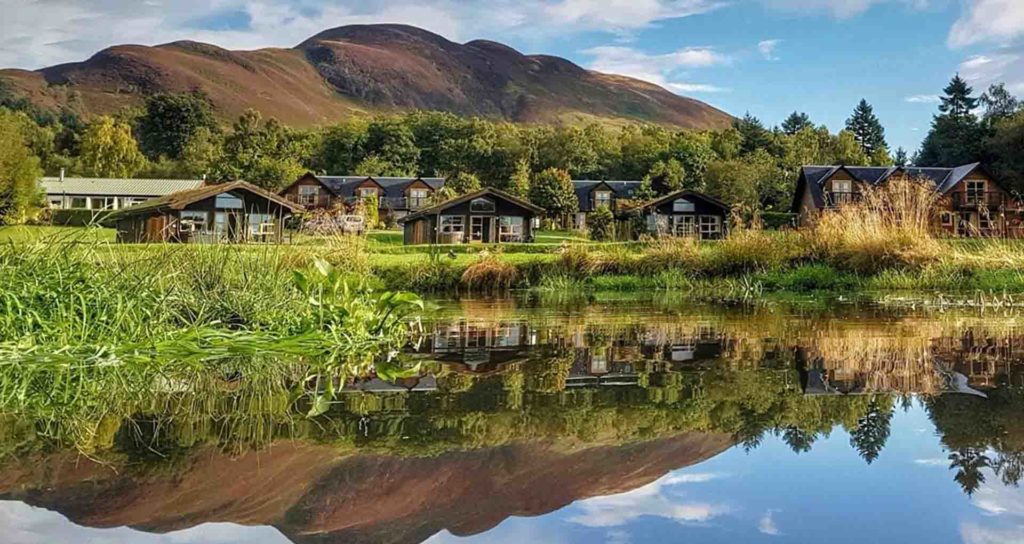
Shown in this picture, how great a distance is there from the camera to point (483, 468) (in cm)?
287

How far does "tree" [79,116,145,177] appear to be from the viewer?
62241mm

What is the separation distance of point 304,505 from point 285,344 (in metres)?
3.35

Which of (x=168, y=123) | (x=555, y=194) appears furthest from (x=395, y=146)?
(x=555, y=194)

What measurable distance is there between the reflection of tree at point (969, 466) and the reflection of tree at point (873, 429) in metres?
0.26

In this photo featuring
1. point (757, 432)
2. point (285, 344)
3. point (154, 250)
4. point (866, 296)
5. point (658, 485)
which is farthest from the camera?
point (866, 296)

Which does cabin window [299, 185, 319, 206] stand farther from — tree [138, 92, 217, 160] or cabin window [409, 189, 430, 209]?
tree [138, 92, 217, 160]

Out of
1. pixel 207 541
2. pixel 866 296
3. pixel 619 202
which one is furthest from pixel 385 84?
pixel 207 541

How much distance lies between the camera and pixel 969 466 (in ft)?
9.48

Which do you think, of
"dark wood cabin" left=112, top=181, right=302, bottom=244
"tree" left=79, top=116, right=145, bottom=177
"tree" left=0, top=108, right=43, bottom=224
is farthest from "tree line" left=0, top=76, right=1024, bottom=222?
"dark wood cabin" left=112, top=181, right=302, bottom=244

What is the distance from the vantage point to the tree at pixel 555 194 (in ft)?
160

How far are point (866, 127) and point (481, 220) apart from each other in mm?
59305

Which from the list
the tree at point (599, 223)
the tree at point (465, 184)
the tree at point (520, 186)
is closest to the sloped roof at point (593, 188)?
the tree at point (520, 186)

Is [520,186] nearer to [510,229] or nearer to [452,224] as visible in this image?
[510,229]

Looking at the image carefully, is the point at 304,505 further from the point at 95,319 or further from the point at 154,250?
the point at 154,250
